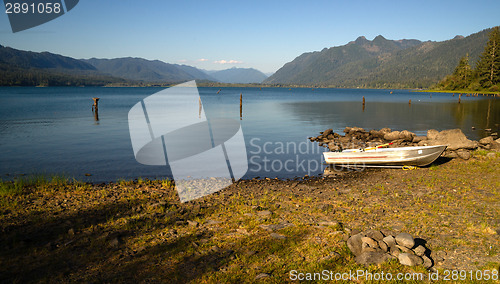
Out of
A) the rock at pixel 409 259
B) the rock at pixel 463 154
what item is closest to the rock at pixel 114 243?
the rock at pixel 409 259

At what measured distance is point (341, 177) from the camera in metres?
19.5

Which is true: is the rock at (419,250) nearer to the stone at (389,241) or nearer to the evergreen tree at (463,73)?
the stone at (389,241)

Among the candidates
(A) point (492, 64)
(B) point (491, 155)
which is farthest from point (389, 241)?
(A) point (492, 64)

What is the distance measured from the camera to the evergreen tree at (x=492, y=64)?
13138cm

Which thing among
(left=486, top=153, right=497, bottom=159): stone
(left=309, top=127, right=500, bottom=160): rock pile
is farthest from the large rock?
(left=486, top=153, right=497, bottom=159): stone

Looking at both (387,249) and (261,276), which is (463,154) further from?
(261,276)

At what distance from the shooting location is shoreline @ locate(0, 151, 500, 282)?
7656 mm

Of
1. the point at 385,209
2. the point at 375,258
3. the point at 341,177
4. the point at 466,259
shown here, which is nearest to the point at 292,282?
the point at 375,258

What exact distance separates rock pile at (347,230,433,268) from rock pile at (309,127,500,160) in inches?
553

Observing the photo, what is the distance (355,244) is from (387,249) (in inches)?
31.7

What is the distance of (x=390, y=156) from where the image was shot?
20516 millimetres

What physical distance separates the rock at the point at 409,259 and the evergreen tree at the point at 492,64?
162 m

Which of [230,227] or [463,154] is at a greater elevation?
[230,227]

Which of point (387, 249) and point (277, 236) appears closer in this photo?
point (387, 249)
